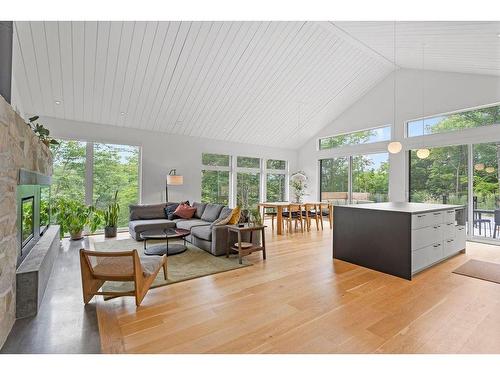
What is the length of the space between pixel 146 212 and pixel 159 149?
2.06 metres

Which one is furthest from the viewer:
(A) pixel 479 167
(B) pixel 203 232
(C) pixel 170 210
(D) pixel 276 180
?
(D) pixel 276 180

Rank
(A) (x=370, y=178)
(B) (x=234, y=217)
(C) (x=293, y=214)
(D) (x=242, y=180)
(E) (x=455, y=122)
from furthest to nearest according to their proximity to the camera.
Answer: (D) (x=242, y=180)
(A) (x=370, y=178)
(C) (x=293, y=214)
(E) (x=455, y=122)
(B) (x=234, y=217)

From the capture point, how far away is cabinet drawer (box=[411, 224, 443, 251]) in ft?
10.6

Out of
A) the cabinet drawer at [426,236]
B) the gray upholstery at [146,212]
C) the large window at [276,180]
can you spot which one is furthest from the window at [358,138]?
the gray upholstery at [146,212]

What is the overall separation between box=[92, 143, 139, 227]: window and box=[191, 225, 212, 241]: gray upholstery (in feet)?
9.68

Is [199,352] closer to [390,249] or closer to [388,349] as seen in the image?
[388,349]

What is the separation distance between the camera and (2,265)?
1880mm

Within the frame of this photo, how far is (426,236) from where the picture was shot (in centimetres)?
346

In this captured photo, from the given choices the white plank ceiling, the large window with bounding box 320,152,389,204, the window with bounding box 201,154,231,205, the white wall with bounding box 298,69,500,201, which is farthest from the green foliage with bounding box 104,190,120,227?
the white wall with bounding box 298,69,500,201

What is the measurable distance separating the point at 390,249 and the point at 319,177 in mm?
6133

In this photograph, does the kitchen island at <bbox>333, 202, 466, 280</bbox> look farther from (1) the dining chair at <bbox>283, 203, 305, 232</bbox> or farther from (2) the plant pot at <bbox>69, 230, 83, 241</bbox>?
(2) the plant pot at <bbox>69, 230, 83, 241</bbox>

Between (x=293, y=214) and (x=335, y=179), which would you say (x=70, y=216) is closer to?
(x=293, y=214)

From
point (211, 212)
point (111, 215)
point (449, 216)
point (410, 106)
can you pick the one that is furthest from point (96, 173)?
point (410, 106)

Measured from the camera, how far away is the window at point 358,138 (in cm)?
738
